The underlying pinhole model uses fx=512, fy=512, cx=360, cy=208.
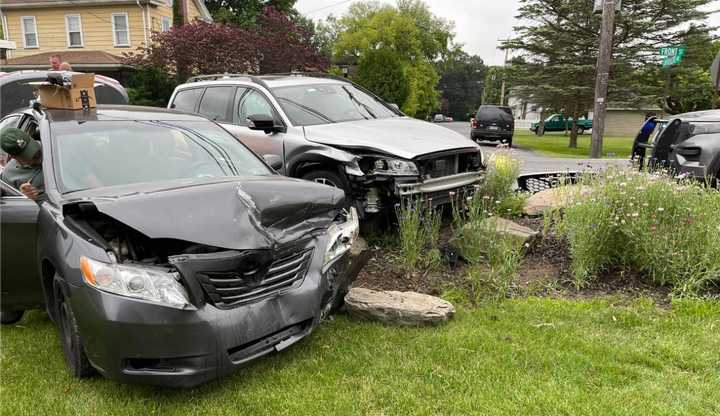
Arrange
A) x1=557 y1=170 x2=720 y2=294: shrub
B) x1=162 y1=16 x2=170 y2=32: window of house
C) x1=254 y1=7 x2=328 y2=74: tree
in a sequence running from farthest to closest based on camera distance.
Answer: x1=162 y1=16 x2=170 y2=32: window of house < x1=254 y1=7 x2=328 y2=74: tree < x1=557 y1=170 x2=720 y2=294: shrub

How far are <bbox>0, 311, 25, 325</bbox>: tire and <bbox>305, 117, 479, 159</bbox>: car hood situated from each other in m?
3.10

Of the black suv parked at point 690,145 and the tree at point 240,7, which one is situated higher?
the tree at point 240,7

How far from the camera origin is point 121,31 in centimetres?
2541

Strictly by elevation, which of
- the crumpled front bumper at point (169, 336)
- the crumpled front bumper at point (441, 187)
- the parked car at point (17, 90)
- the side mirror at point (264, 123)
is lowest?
the crumpled front bumper at point (169, 336)

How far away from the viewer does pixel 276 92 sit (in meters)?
6.32

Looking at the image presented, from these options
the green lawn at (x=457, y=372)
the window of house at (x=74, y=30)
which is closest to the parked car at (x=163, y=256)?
the green lawn at (x=457, y=372)

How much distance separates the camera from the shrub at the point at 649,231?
13.8ft

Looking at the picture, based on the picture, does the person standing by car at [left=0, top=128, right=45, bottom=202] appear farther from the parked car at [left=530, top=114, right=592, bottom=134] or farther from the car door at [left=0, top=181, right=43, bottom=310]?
the parked car at [left=530, top=114, right=592, bottom=134]

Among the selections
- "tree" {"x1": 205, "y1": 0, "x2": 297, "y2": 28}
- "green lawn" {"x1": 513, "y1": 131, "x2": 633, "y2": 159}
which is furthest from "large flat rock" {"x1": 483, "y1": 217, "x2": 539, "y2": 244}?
"tree" {"x1": 205, "y1": 0, "x2": 297, "y2": 28}

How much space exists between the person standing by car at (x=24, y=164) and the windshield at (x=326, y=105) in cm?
275

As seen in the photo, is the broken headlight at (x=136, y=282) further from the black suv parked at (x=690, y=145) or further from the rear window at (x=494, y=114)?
the rear window at (x=494, y=114)

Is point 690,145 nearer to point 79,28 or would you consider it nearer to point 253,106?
point 253,106

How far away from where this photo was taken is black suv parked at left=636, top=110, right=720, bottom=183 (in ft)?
20.4

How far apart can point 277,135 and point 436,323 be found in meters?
3.14
